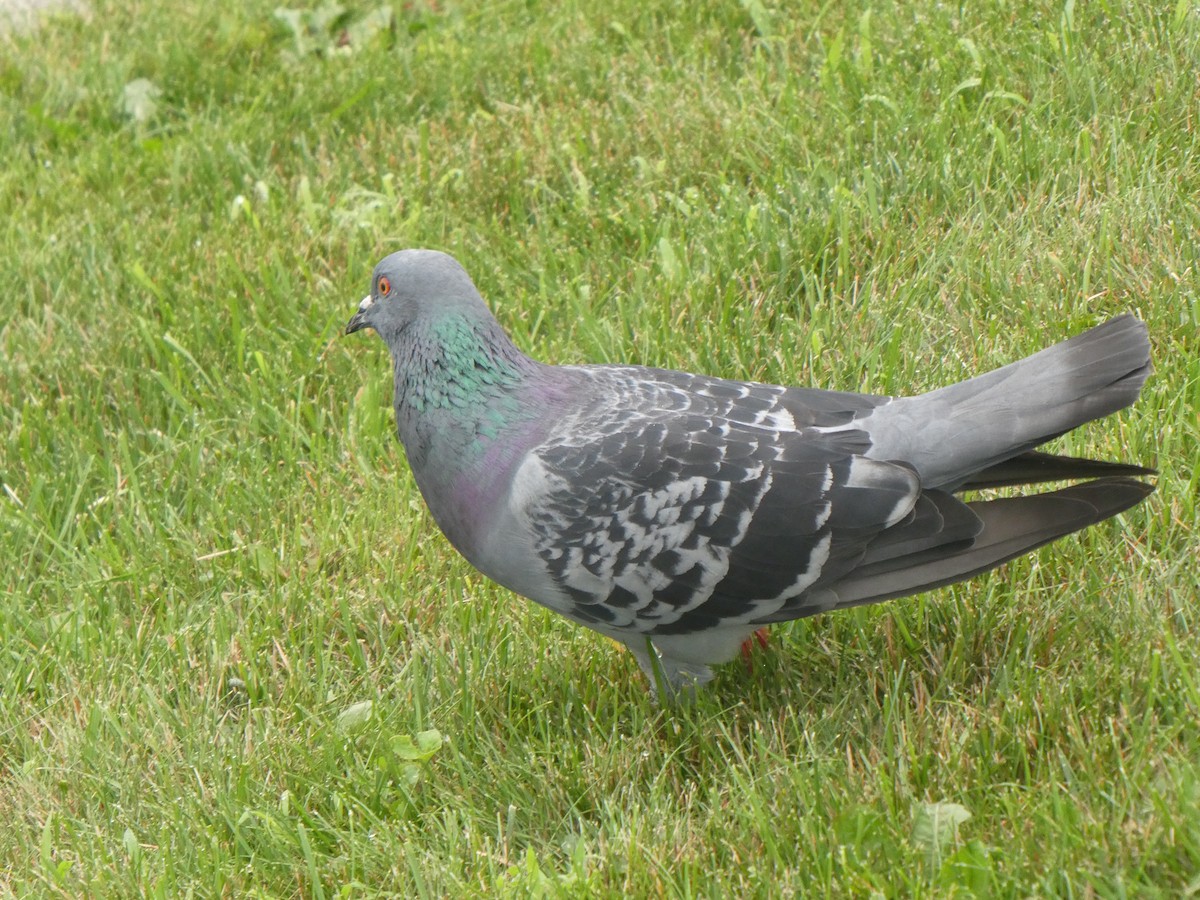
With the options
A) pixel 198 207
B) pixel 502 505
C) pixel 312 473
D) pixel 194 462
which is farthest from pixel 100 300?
pixel 502 505

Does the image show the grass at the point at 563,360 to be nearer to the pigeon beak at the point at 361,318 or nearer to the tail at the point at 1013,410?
the tail at the point at 1013,410

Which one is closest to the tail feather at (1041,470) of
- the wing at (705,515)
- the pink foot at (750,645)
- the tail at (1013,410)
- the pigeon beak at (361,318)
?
the tail at (1013,410)

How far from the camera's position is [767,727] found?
330cm

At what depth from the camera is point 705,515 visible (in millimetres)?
3133

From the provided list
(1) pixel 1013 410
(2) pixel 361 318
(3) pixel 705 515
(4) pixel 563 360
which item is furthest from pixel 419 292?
(1) pixel 1013 410

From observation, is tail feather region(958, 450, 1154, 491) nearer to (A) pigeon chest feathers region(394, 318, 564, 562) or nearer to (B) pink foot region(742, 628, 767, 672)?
(B) pink foot region(742, 628, 767, 672)

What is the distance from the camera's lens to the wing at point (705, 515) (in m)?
3.11

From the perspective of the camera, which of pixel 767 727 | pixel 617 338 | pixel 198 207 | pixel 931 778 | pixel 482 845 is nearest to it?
pixel 931 778

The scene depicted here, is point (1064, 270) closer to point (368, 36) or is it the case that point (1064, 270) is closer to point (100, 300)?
point (100, 300)

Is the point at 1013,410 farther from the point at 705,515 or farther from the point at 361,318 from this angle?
the point at 361,318

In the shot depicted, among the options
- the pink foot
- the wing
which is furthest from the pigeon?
the pink foot

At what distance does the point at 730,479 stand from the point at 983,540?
0.57 metres

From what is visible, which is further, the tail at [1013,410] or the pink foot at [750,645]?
the pink foot at [750,645]

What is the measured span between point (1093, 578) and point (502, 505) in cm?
139
